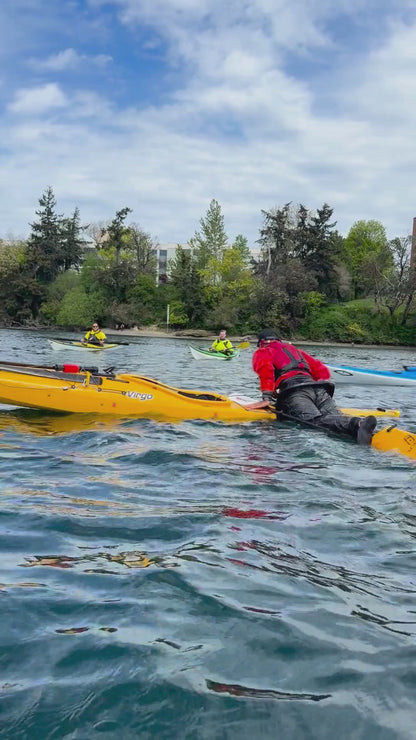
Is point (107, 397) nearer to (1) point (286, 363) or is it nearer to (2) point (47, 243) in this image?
(1) point (286, 363)

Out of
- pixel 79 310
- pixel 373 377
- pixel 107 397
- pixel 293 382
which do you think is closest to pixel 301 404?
pixel 293 382

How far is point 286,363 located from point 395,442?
223 centimetres

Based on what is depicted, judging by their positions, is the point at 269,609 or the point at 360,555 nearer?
the point at 269,609

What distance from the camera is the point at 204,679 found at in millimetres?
2416

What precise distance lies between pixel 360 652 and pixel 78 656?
1.24 m

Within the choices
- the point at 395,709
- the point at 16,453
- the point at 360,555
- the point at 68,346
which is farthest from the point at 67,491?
the point at 68,346

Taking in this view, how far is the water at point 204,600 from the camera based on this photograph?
2232mm

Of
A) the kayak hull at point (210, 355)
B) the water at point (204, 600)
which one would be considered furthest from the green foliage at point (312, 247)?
the water at point (204, 600)

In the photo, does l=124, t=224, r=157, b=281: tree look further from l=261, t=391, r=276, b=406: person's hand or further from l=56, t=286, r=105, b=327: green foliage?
l=261, t=391, r=276, b=406: person's hand

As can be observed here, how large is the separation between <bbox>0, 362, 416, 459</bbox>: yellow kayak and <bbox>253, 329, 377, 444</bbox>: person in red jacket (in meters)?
0.37

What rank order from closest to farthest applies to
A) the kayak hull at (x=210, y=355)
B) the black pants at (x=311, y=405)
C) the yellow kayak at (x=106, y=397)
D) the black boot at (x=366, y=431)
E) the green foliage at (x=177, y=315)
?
the black boot at (x=366, y=431)
the black pants at (x=311, y=405)
the yellow kayak at (x=106, y=397)
the kayak hull at (x=210, y=355)
the green foliage at (x=177, y=315)

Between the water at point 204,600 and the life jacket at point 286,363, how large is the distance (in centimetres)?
283

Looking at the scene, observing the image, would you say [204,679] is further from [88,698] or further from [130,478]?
[130,478]

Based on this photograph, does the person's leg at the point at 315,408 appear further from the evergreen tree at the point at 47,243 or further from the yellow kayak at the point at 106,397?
the evergreen tree at the point at 47,243
